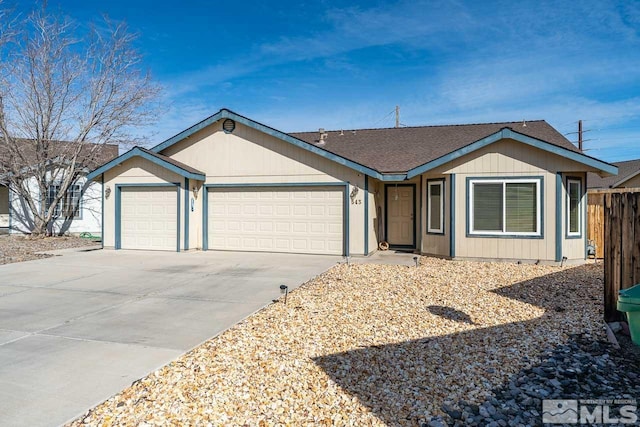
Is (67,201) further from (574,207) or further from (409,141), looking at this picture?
(574,207)

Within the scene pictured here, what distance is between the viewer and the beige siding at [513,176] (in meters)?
10.3

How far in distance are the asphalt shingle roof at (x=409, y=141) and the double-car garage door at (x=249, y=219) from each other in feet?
7.16

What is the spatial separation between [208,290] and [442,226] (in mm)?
6741

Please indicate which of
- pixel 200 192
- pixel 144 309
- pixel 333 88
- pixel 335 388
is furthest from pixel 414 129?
pixel 335 388

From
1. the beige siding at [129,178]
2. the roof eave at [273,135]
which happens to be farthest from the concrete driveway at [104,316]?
the roof eave at [273,135]

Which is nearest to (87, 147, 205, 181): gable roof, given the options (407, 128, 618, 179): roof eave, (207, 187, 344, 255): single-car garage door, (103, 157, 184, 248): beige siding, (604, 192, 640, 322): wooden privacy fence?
(103, 157, 184, 248): beige siding

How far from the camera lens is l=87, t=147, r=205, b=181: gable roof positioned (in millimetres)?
12539

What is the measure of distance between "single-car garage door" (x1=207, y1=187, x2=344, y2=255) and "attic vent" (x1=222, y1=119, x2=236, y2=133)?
6.23 ft

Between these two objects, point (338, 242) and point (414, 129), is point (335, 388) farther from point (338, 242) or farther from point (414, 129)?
point (414, 129)

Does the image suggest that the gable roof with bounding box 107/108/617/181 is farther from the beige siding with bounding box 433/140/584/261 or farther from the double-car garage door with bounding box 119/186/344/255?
the double-car garage door with bounding box 119/186/344/255

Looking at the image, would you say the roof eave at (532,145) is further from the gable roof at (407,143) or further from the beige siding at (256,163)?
the beige siding at (256,163)

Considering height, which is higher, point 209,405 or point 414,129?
point 414,129

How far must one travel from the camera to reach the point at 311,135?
17516mm

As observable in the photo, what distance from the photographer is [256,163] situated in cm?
1291
